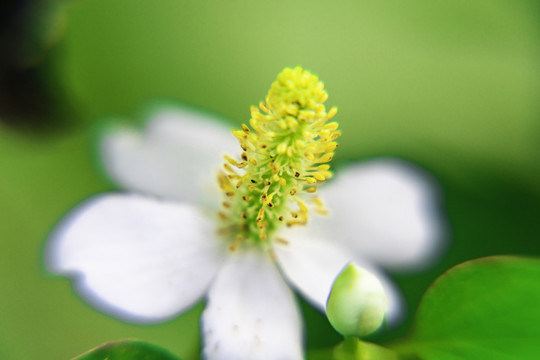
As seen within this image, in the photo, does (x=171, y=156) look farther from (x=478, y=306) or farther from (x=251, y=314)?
(x=478, y=306)

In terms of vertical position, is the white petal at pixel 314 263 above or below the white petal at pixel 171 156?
below

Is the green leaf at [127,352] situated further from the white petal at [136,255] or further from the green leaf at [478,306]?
the green leaf at [478,306]

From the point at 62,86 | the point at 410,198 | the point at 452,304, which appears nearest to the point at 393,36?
the point at 410,198

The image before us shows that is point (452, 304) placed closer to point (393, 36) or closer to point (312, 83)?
point (312, 83)

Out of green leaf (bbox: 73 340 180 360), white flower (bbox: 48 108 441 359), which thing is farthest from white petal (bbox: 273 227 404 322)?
green leaf (bbox: 73 340 180 360)

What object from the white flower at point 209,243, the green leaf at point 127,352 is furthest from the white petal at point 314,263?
the green leaf at point 127,352
